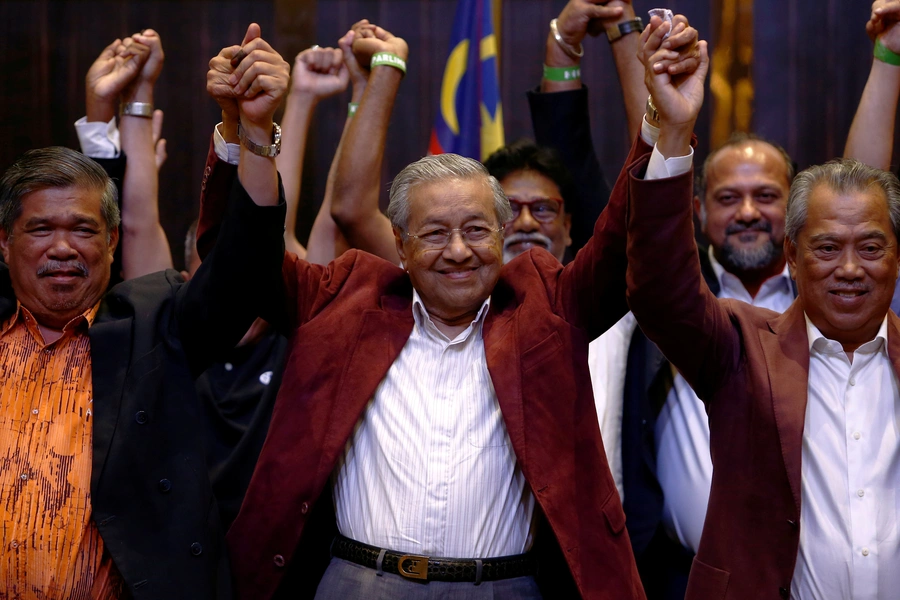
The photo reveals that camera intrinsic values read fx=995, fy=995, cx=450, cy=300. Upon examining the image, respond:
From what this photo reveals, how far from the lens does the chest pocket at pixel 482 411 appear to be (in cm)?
192

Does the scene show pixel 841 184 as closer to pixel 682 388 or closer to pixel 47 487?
pixel 682 388

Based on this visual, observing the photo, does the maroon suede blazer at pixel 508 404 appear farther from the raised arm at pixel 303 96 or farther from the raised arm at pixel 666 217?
the raised arm at pixel 303 96

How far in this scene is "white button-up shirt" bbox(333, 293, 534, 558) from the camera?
6.14ft

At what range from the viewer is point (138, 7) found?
165 inches

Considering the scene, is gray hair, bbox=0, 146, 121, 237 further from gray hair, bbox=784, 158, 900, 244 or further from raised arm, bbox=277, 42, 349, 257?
gray hair, bbox=784, 158, 900, 244

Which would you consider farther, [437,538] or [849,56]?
[849,56]

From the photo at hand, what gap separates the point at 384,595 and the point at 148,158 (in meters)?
1.51

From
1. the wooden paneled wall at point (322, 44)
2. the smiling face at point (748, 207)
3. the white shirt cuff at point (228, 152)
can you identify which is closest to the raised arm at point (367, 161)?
the white shirt cuff at point (228, 152)

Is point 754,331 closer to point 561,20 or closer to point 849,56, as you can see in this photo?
point 561,20

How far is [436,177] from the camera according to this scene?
2053 millimetres

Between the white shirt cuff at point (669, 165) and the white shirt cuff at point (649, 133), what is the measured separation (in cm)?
5

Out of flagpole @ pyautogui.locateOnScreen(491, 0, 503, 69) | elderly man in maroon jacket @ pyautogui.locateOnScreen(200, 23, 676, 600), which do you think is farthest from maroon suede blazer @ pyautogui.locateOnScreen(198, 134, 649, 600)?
flagpole @ pyautogui.locateOnScreen(491, 0, 503, 69)

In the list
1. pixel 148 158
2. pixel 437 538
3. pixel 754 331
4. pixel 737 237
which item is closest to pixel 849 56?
pixel 737 237

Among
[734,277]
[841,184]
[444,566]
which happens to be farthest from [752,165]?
[444,566]
